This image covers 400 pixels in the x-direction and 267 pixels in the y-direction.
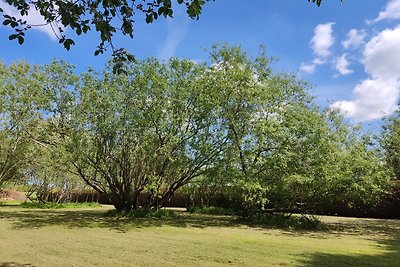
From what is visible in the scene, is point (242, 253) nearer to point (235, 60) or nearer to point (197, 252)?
point (197, 252)

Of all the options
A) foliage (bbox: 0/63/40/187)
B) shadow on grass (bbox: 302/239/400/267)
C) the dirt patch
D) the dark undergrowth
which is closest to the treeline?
the dark undergrowth

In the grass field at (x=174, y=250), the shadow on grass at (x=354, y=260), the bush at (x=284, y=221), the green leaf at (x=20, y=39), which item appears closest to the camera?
the green leaf at (x=20, y=39)

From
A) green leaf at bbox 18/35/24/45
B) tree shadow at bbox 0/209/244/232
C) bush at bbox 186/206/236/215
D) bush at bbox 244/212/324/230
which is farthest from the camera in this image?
bush at bbox 186/206/236/215

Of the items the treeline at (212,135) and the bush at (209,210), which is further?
the bush at (209,210)

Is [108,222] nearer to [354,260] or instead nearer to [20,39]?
[354,260]

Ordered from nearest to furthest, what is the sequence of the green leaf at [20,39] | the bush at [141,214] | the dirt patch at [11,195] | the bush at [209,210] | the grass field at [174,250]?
the green leaf at [20,39] < the grass field at [174,250] < the bush at [141,214] < the bush at [209,210] < the dirt patch at [11,195]

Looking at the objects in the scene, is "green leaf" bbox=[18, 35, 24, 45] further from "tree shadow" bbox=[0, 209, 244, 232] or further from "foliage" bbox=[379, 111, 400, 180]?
"foliage" bbox=[379, 111, 400, 180]

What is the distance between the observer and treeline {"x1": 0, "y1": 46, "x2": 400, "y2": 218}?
18.3 metres

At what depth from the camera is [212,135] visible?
2048 centimetres

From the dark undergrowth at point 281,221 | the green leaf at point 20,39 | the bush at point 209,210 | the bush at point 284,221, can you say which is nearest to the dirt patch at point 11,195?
the bush at point 209,210

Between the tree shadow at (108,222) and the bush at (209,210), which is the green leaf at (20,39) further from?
the bush at (209,210)

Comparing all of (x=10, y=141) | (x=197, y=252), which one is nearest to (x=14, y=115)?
(x=10, y=141)

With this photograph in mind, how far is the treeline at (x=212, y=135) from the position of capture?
60.0 ft

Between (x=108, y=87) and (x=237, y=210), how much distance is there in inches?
397
